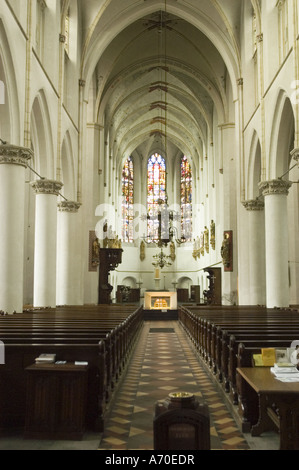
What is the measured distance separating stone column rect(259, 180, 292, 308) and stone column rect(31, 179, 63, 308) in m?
7.15

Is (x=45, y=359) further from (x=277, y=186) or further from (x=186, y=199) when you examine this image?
(x=186, y=199)

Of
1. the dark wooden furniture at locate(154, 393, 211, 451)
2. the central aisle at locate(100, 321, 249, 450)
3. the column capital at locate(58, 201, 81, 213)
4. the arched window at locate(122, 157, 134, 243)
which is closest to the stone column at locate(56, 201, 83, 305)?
the column capital at locate(58, 201, 81, 213)

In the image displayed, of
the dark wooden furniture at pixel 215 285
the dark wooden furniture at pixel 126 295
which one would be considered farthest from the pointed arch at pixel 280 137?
the dark wooden furniture at pixel 126 295

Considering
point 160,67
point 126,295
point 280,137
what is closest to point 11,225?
point 280,137

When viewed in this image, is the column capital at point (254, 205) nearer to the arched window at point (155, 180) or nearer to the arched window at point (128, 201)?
the arched window at point (128, 201)

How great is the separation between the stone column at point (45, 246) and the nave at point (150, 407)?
4.71 meters

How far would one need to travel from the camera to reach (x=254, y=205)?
65.3 ft

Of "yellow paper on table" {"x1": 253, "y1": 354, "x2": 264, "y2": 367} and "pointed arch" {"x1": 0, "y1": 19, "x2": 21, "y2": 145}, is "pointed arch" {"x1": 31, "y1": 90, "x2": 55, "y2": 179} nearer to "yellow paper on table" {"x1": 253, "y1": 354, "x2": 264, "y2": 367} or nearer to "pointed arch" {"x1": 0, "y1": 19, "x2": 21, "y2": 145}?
"pointed arch" {"x1": 0, "y1": 19, "x2": 21, "y2": 145}

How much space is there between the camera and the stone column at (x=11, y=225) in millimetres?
11758

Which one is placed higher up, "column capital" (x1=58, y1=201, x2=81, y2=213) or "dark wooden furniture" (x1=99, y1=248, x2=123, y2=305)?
"column capital" (x1=58, y1=201, x2=81, y2=213)

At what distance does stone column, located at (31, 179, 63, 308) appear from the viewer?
15.9 metres

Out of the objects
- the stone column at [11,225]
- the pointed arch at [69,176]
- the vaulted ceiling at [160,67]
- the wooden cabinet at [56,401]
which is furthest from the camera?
the vaulted ceiling at [160,67]

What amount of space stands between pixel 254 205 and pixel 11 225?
11135 millimetres
